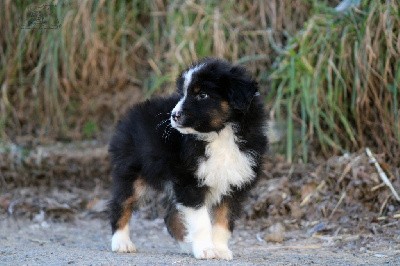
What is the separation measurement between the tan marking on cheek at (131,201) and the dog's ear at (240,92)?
1.01 m

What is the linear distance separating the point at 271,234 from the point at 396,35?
2330 mm

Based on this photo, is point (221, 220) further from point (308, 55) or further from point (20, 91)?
point (20, 91)

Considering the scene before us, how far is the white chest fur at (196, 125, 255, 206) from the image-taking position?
506 cm

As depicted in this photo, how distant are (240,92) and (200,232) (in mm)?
914

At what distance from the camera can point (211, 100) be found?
503cm

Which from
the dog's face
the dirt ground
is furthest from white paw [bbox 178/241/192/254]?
the dog's face

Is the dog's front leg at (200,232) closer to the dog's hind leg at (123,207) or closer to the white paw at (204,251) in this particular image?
the white paw at (204,251)

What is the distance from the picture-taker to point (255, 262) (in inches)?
194

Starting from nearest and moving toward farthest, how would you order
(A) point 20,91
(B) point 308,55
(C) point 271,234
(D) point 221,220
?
(D) point 221,220
(C) point 271,234
(B) point 308,55
(A) point 20,91

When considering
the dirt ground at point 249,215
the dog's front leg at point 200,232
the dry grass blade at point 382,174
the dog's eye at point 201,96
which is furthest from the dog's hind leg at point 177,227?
the dry grass blade at point 382,174

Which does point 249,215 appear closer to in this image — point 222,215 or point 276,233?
point 276,233

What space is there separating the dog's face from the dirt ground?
0.85m

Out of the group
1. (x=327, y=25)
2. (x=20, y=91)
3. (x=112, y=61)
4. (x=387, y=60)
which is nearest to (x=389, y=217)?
(x=387, y=60)

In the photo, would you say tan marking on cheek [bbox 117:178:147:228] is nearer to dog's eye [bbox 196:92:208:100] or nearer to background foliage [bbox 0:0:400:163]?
dog's eye [bbox 196:92:208:100]
